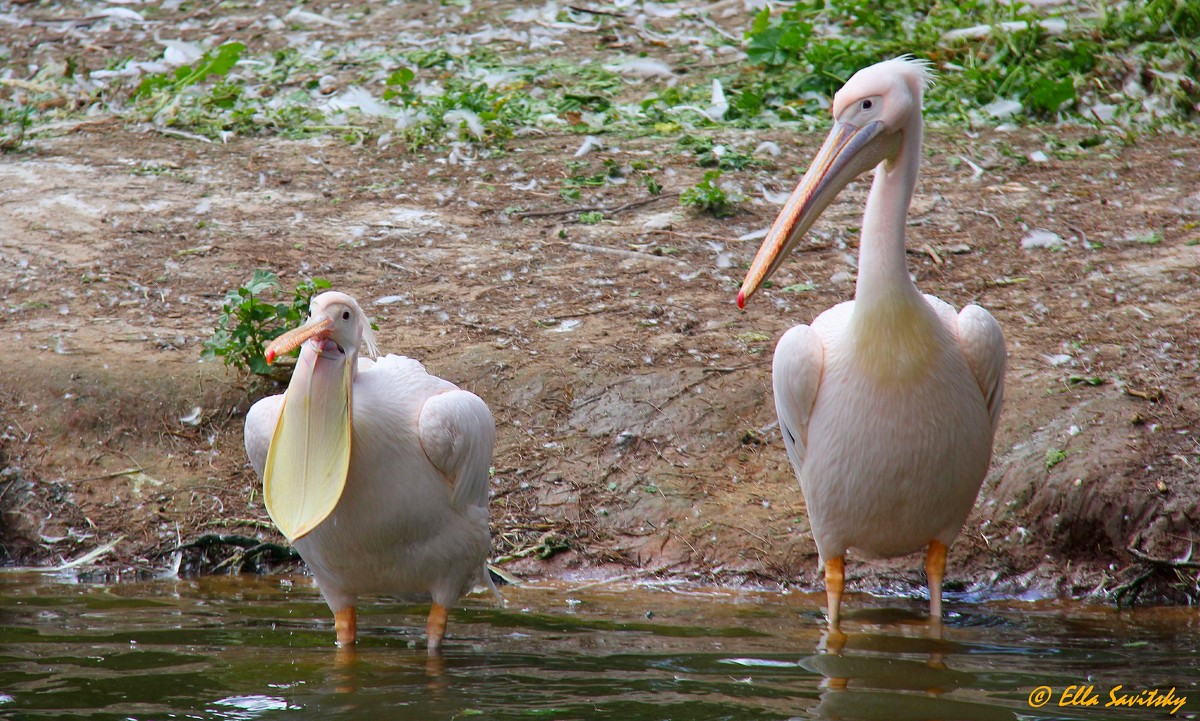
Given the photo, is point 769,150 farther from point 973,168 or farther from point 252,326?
point 252,326

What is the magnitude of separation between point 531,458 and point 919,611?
160 centimetres

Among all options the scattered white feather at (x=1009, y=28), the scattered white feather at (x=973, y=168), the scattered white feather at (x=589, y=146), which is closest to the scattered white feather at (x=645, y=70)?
the scattered white feather at (x=589, y=146)

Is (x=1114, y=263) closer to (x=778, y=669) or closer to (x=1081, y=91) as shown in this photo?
(x=1081, y=91)

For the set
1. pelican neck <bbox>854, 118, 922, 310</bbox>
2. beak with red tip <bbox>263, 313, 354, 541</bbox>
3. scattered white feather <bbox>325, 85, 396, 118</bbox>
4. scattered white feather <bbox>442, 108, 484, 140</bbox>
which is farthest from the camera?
scattered white feather <bbox>325, 85, 396, 118</bbox>

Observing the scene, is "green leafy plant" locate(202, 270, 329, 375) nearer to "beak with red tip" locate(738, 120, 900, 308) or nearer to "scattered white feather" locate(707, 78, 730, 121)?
"beak with red tip" locate(738, 120, 900, 308)

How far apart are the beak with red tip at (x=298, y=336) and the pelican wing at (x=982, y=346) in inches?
72.9

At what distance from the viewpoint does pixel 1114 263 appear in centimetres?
571

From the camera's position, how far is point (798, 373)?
369cm

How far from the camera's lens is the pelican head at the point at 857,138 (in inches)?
139

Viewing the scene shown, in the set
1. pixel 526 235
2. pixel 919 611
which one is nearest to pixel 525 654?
pixel 919 611

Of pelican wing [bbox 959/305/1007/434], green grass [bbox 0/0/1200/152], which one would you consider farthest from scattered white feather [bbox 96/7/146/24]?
pelican wing [bbox 959/305/1007/434]

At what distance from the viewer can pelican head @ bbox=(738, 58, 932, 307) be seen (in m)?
3.54

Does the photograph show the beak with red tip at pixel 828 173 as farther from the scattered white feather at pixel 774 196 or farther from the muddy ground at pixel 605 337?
the scattered white feather at pixel 774 196

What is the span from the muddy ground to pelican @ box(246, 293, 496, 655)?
2.87 ft
